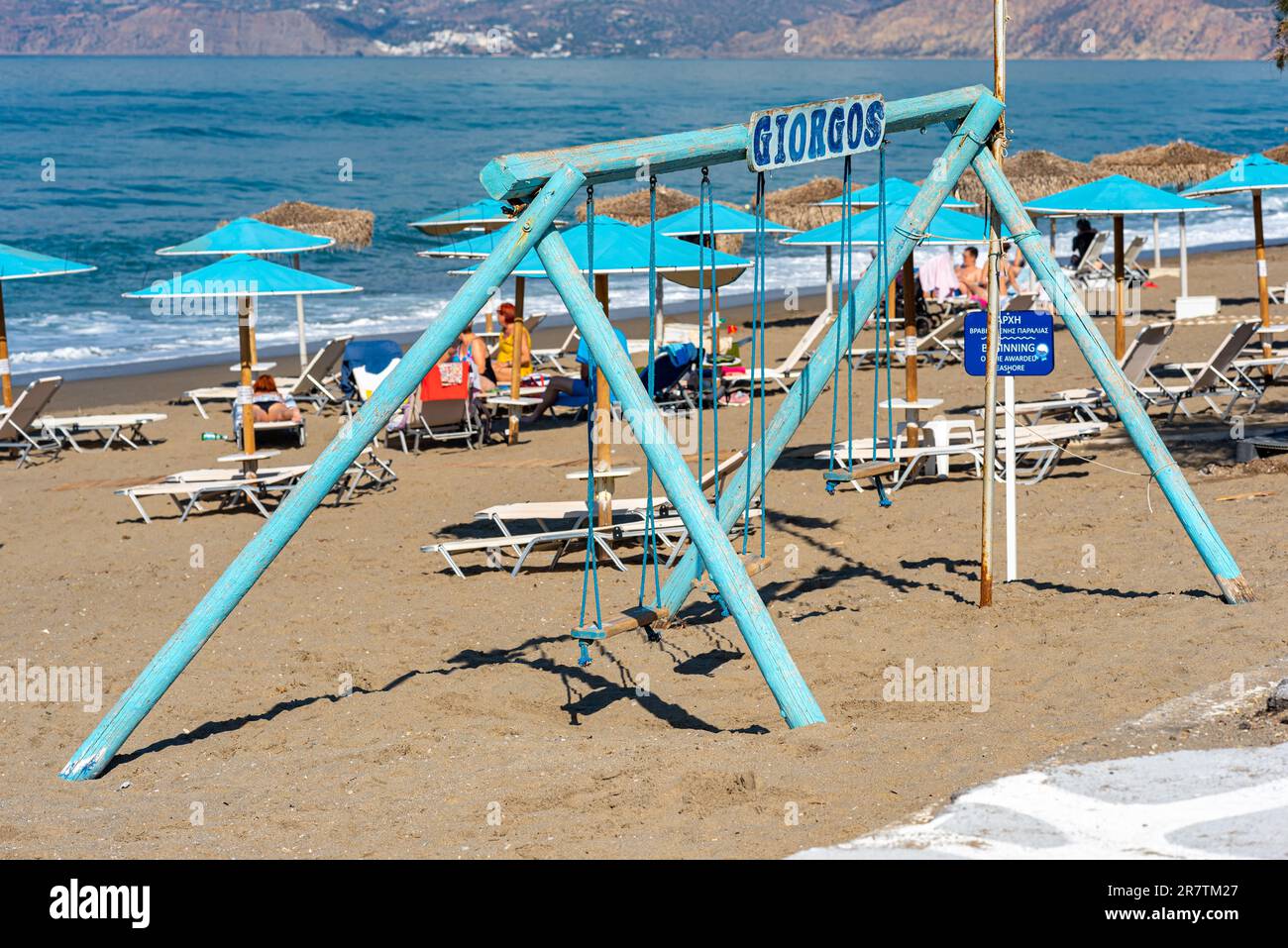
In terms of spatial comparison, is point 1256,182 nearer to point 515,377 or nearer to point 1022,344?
point 515,377

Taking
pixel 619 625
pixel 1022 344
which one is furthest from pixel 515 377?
pixel 619 625

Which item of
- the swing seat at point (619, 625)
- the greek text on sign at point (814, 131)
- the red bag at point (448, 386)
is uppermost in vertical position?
the greek text on sign at point (814, 131)

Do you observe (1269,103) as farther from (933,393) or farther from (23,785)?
(23,785)

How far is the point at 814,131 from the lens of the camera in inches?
233

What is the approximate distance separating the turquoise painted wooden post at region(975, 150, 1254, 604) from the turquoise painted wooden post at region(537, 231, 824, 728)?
2236 millimetres

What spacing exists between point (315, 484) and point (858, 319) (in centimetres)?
241

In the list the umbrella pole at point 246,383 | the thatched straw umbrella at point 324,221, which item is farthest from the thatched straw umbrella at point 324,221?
the umbrella pole at point 246,383

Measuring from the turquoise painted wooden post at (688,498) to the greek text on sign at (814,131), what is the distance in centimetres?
83

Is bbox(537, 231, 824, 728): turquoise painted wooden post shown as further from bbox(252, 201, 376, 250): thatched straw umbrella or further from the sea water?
bbox(252, 201, 376, 250): thatched straw umbrella

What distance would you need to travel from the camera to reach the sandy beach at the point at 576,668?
4691 millimetres

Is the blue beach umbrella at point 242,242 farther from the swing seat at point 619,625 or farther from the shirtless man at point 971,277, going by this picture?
the shirtless man at point 971,277
